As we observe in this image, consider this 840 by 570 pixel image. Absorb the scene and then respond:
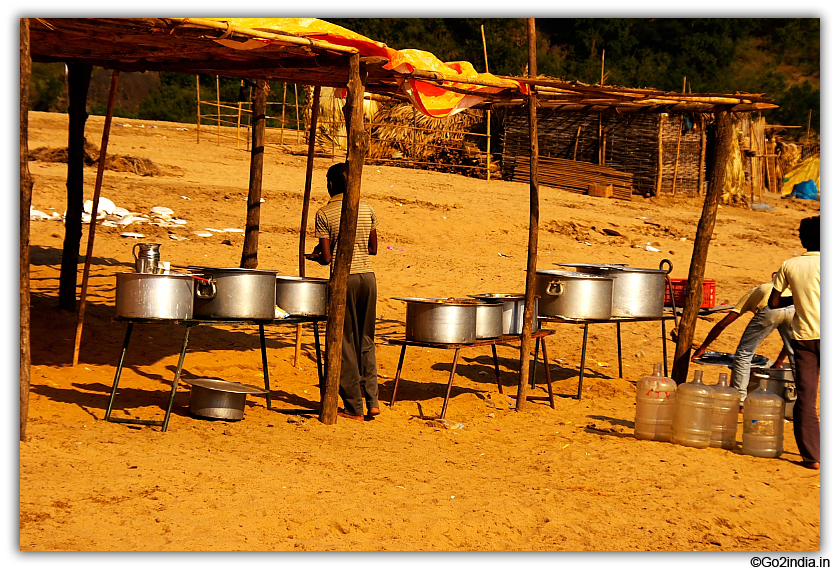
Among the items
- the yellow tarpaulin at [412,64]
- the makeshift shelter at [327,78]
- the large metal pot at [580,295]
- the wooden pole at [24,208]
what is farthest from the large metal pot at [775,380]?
the wooden pole at [24,208]

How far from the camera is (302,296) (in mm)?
6730

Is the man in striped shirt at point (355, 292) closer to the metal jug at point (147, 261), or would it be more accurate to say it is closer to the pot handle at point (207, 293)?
the pot handle at point (207, 293)

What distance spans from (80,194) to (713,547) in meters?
6.77

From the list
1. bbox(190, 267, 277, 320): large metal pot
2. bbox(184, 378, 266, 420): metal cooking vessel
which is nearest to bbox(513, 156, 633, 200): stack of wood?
bbox(184, 378, 266, 420): metal cooking vessel

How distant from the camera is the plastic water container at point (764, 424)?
616 cm

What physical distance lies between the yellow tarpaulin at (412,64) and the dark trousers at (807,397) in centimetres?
303

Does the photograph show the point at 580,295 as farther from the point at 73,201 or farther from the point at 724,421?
the point at 73,201

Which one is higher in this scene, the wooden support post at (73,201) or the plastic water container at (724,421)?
the wooden support post at (73,201)

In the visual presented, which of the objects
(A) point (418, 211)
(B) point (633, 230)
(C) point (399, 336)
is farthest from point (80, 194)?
(B) point (633, 230)

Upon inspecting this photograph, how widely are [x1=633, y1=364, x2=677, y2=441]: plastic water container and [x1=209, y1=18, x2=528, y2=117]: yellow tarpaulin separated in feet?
8.47

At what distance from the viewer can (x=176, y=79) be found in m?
34.8

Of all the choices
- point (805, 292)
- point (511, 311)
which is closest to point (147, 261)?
point (511, 311)

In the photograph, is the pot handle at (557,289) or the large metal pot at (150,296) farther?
the pot handle at (557,289)

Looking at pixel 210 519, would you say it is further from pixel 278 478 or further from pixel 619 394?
pixel 619 394
